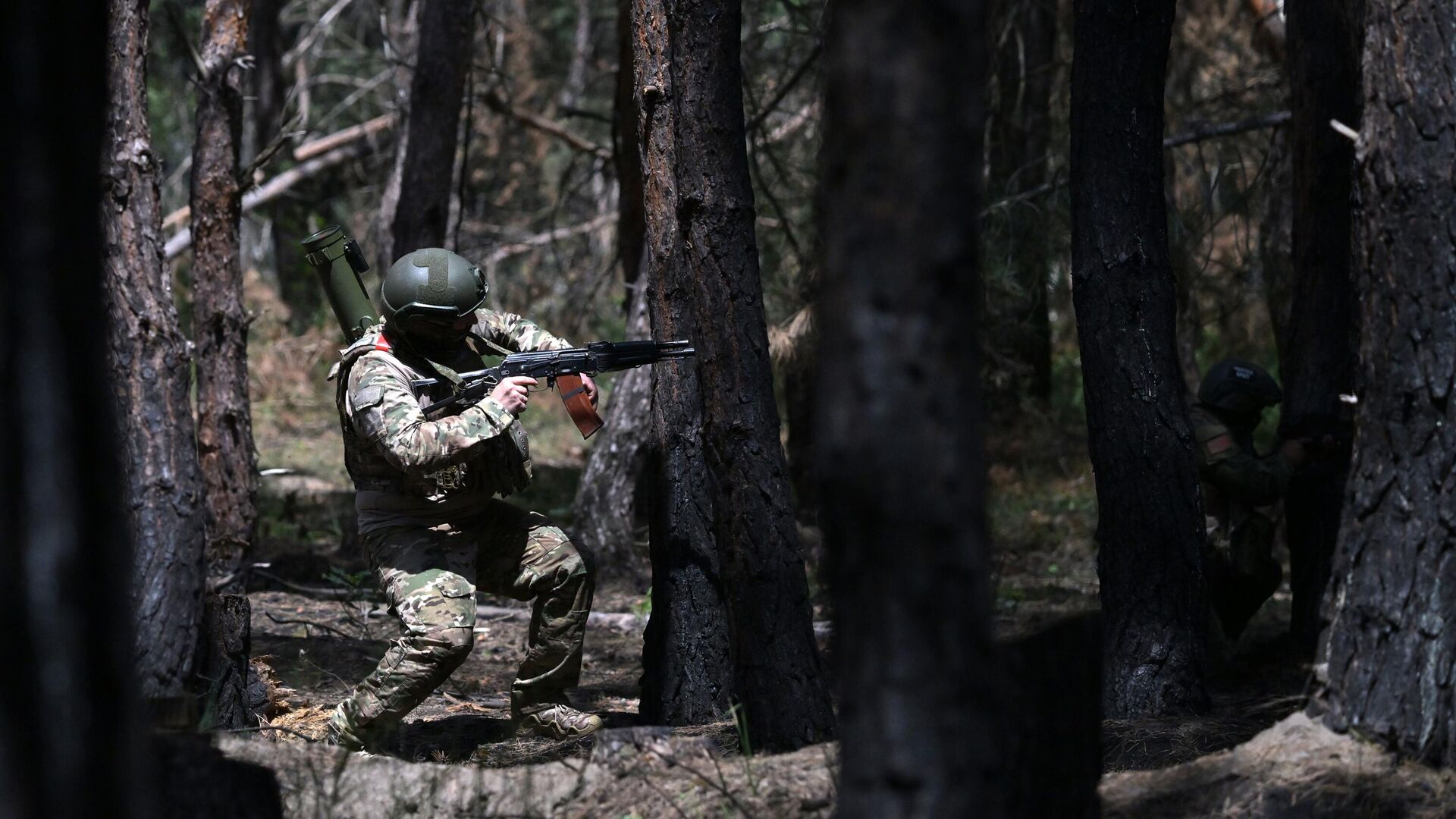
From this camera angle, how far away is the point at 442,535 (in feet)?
17.8

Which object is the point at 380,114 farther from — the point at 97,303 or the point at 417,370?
the point at 97,303

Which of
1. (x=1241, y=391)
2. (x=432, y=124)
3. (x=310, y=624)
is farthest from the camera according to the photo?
(x=432, y=124)

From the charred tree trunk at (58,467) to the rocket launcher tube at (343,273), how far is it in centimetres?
373

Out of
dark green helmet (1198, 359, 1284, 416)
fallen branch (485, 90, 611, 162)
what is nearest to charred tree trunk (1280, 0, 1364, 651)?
dark green helmet (1198, 359, 1284, 416)

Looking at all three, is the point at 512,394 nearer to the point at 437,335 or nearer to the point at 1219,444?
the point at 437,335

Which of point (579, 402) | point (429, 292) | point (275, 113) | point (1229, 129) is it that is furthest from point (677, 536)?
point (275, 113)

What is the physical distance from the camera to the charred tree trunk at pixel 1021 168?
9344mm

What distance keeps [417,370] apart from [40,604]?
3.31m

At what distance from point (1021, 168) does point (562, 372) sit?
4.62 m

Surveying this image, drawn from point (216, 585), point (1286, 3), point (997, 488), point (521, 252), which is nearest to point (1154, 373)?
point (1286, 3)

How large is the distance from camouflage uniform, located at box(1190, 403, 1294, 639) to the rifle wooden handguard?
3165 mm

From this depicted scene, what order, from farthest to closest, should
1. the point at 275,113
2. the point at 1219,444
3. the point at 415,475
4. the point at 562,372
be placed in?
1. the point at 275,113
2. the point at 1219,444
3. the point at 562,372
4. the point at 415,475

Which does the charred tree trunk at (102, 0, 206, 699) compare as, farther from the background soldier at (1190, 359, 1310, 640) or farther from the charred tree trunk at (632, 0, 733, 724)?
the background soldier at (1190, 359, 1310, 640)

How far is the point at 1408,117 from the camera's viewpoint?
361cm
